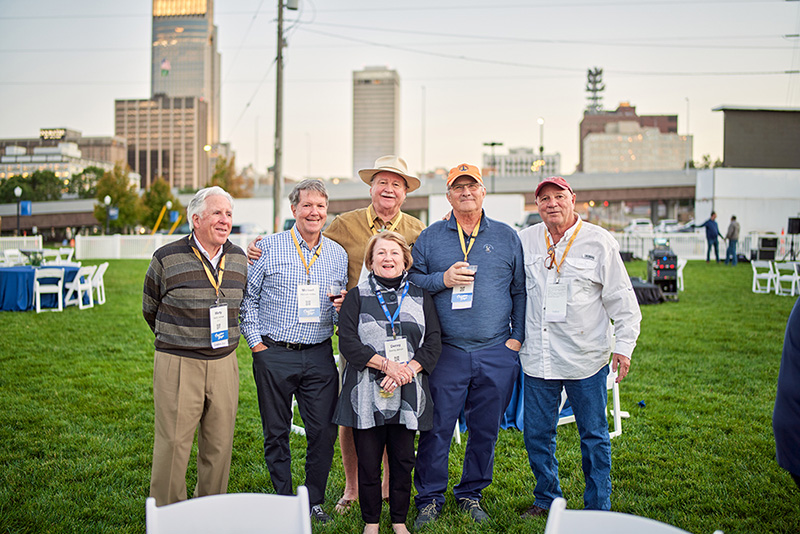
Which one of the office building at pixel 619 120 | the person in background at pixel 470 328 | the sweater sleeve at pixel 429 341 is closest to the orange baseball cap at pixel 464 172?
the person in background at pixel 470 328

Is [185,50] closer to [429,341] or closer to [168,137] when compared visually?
[168,137]

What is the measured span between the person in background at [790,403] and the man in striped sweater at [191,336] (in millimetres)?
2417

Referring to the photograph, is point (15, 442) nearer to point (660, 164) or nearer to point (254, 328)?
point (254, 328)

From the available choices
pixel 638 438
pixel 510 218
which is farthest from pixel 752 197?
pixel 638 438

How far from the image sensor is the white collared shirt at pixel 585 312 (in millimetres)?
3203

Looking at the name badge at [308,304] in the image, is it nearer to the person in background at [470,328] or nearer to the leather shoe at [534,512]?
the person in background at [470,328]

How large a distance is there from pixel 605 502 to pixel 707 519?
0.68 m

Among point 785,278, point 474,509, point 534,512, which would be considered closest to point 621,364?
point 534,512

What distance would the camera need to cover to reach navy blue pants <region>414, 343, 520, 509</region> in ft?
10.7

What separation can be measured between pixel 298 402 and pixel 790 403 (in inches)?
93.2

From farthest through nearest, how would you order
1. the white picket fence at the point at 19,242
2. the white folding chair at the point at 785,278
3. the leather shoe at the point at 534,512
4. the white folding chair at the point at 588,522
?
the white picket fence at the point at 19,242, the white folding chair at the point at 785,278, the leather shoe at the point at 534,512, the white folding chair at the point at 588,522

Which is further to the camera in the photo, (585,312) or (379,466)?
(585,312)

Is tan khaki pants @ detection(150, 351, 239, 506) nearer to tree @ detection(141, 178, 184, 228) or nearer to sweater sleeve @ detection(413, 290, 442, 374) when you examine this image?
Answer: sweater sleeve @ detection(413, 290, 442, 374)

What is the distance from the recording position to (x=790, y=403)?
192 cm
